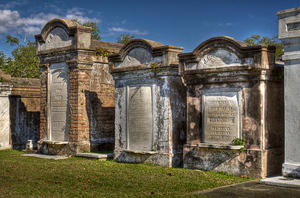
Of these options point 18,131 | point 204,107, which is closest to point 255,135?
point 204,107

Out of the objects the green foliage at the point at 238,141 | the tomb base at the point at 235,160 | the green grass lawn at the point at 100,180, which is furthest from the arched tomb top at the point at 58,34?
the green foliage at the point at 238,141

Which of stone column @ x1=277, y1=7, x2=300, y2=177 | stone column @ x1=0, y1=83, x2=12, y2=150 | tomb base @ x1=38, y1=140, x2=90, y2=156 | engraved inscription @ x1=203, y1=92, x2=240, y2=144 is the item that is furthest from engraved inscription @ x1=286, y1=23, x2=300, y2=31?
stone column @ x1=0, y1=83, x2=12, y2=150

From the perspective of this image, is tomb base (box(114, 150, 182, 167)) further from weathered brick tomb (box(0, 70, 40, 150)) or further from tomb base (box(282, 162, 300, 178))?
weathered brick tomb (box(0, 70, 40, 150))

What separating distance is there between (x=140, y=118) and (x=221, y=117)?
257 cm

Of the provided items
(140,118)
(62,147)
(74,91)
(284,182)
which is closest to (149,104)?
(140,118)

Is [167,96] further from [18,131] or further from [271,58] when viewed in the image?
[18,131]

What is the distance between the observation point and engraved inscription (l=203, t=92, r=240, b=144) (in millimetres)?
9211

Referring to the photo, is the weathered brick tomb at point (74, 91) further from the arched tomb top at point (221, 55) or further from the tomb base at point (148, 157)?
the arched tomb top at point (221, 55)

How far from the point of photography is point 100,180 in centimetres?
865

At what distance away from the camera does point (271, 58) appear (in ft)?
29.3

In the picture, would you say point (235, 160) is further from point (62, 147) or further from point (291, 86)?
point (62, 147)

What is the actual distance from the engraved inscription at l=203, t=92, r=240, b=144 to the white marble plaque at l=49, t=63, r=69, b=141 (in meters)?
5.41

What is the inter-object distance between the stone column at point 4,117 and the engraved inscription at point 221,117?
9167 millimetres

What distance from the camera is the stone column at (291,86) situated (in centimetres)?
809
